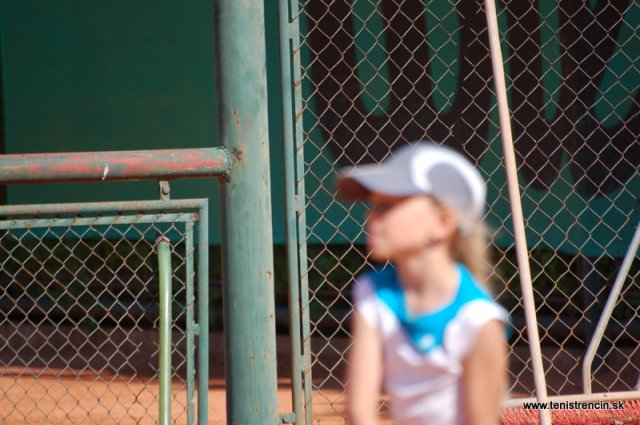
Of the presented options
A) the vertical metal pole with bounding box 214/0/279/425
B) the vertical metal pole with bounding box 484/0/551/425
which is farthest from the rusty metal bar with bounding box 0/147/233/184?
the vertical metal pole with bounding box 484/0/551/425

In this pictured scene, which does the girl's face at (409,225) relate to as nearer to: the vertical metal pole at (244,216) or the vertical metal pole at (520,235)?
the vertical metal pole at (244,216)

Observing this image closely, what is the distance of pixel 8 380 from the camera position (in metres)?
6.27

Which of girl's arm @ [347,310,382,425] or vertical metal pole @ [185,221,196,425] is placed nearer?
girl's arm @ [347,310,382,425]

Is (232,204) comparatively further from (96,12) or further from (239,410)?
(96,12)

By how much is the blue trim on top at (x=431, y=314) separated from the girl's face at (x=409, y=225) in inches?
3.7

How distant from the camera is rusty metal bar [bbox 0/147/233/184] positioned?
2.65m

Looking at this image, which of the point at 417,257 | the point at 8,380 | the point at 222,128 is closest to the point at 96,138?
the point at 8,380

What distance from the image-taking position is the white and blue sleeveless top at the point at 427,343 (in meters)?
1.67

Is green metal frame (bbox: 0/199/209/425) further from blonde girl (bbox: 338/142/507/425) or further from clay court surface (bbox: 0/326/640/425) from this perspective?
clay court surface (bbox: 0/326/640/425)

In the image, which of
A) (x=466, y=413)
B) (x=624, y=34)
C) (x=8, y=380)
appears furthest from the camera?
(x=8, y=380)

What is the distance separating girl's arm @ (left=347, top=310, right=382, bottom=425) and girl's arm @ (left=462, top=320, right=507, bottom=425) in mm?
166

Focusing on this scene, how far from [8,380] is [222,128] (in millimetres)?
4204

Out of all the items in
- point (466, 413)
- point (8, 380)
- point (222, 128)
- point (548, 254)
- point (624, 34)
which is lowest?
point (8, 380)

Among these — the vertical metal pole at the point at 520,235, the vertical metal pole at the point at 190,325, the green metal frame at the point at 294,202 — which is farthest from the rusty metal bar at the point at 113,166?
the vertical metal pole at the point at 520,235
